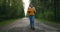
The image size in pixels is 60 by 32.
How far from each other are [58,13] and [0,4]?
12269mm

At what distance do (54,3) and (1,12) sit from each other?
11.3 meters

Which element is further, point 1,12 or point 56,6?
point 1,12

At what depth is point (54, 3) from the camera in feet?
94.8

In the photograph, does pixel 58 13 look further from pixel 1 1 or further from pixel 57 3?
pixel 1 1

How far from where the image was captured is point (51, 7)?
30.3 metres

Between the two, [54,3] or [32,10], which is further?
[54,3]

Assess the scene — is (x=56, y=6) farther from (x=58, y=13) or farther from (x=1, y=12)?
(x=1, y=12)

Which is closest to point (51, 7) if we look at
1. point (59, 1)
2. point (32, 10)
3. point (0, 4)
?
point (59, 1)

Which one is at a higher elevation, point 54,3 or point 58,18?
point 54,3

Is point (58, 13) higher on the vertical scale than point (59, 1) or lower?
lower

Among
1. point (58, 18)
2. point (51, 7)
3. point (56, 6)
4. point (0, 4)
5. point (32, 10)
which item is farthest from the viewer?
point (0, 4)

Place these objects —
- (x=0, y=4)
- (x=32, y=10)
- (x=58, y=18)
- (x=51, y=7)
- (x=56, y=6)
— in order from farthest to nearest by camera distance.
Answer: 1. (x=0, y=4)
2. (x=51, y=7)
3. (x=56, y=6)
4. (x=58, y=18)
5. (x=32, y=10)

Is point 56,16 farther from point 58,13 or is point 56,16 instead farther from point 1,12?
point 1,12

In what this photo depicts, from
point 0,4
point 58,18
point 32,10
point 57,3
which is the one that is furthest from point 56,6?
point 32,10
